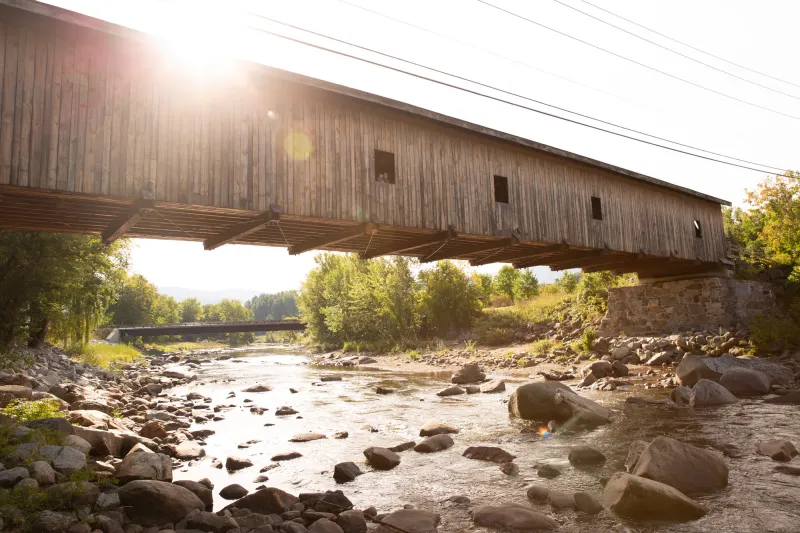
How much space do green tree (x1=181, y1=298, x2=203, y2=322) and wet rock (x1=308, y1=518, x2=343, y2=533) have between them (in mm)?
117424

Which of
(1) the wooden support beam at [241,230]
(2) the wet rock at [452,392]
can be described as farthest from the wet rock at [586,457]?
(2) the wet rock at [452,392]

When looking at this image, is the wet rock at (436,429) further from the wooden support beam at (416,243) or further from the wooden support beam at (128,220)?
the wooden support beam at (128,220)

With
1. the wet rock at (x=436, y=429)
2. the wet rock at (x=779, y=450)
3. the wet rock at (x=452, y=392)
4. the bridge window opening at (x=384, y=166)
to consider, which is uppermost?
the bridge window opening at (x=384, y=166)

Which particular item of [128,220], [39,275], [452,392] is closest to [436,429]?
[452,392]

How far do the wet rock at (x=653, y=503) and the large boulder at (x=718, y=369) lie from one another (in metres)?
9.43

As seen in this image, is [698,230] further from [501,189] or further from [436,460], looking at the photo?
[436,460]

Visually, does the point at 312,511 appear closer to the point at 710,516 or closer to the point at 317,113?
the point at 710,516

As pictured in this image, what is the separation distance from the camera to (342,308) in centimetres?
3997

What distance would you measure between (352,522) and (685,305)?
18658 mm

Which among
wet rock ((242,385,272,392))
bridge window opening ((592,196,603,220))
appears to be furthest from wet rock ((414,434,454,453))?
wet rock ((242,385,272,392))

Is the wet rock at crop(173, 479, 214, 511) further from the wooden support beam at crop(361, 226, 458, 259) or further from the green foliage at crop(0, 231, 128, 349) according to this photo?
the green foliage at crop(0, 231, 128, 349)

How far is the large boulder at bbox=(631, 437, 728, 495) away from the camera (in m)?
5.88

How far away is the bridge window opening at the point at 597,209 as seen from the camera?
49.7ft

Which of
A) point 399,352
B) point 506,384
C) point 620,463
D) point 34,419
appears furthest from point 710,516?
point 399,352
